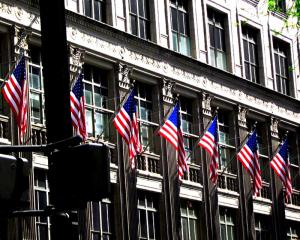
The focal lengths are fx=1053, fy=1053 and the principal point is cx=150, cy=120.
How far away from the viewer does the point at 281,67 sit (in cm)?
5231

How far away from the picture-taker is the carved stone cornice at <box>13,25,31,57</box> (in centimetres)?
3353

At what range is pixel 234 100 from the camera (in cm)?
4675

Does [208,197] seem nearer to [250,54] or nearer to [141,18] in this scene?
[141,18]

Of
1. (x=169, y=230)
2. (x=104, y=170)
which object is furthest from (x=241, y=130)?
(x=104, y=170)

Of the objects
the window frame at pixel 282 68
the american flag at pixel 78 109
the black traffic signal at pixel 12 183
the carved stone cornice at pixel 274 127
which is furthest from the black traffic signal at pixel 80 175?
the window frame at pixel 282 68

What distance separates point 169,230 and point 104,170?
3322cm

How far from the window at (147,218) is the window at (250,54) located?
1122cm

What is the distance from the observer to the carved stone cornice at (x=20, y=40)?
110 feet

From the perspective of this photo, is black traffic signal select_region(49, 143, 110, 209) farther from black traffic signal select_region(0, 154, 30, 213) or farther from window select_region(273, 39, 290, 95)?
window select_region(273, 39, 290, 95)

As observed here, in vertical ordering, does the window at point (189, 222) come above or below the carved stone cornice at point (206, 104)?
below

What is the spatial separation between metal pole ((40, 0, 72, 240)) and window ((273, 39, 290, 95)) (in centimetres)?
4394

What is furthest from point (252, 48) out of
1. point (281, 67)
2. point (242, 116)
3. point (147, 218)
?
point (147, 218)

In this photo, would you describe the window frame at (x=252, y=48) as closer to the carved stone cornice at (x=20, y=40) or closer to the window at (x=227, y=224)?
the window at (x=227, y=224)

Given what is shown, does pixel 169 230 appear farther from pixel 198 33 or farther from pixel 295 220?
pixel 295 220
